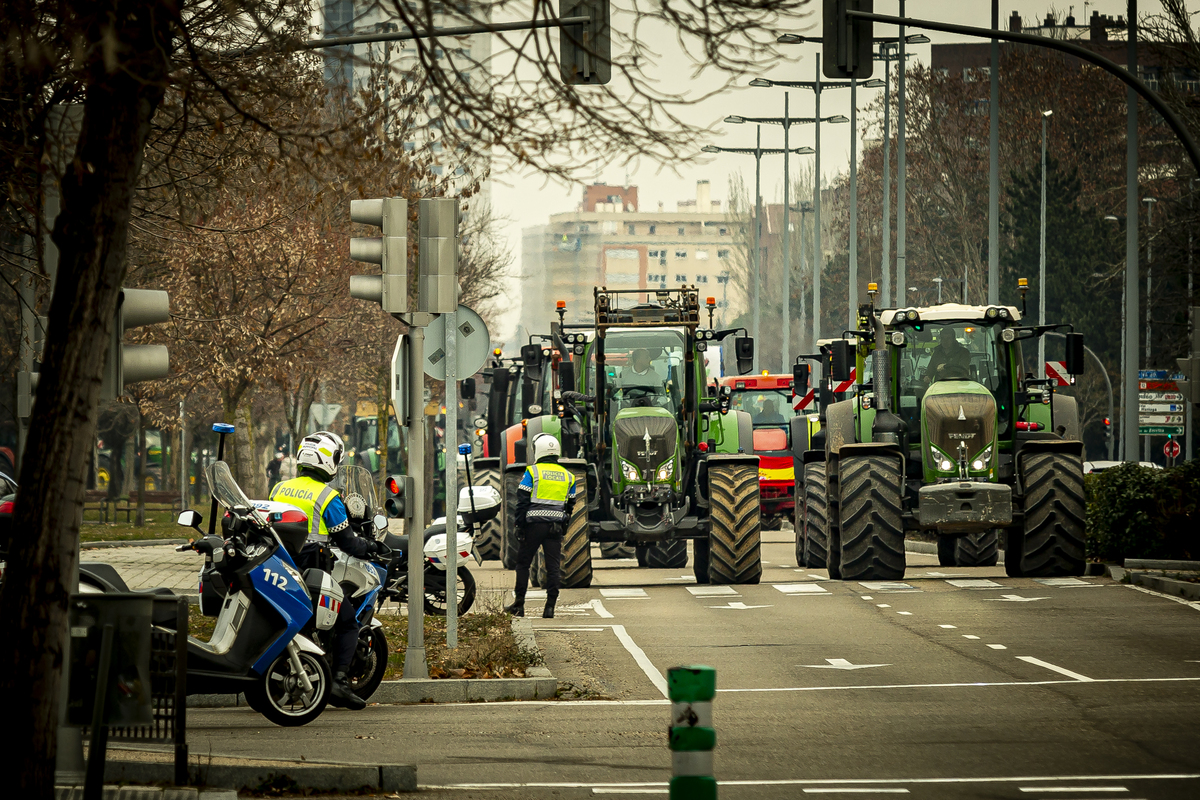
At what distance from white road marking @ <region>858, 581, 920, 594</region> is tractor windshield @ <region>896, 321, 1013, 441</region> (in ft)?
6.53

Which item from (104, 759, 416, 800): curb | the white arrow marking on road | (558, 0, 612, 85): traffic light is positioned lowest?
the white arrow marking on road

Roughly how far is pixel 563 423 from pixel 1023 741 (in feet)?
45.2

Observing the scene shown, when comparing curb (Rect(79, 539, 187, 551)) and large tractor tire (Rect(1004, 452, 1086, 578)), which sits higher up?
large tractor tire (Rect(1004, 452, 1086, 578))

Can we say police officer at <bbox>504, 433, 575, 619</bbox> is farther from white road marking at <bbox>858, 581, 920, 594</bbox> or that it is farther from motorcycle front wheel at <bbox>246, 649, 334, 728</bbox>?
motorcycle front wheel at <bbox>246, 649, 334, 728</bbox>

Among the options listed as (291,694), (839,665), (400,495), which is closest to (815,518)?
(400,495)

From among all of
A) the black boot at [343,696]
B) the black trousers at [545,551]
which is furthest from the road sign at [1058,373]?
the black boot at [343,696]

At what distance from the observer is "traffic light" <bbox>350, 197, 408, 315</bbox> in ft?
41.3

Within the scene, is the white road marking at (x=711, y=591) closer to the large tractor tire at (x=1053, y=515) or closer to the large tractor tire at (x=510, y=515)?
the large tractor tire at (x=510, y=515)

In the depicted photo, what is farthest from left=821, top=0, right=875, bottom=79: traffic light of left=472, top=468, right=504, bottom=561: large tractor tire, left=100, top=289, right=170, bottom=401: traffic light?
left=472, top=468, right=504, bottom=561: large tractor tire

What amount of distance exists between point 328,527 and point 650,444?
10.0 metres

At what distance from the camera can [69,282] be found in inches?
297

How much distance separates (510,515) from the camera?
24.3m

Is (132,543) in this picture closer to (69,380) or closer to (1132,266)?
(1132,266)

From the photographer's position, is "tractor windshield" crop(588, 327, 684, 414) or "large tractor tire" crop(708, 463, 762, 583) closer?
"large tractor tire" crop(708, 463, 762, 583)
